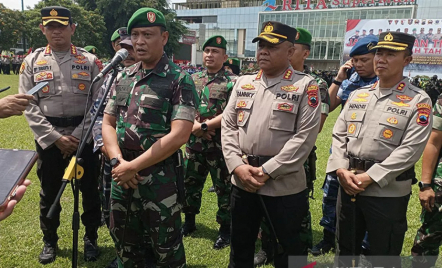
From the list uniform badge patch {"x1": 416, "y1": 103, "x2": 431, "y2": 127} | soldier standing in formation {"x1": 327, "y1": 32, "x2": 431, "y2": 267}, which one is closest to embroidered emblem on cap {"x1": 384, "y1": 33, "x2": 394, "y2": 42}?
soldier standing in formation {"x1": 327, "y1": 32, "x2": 431, "y2": 267}

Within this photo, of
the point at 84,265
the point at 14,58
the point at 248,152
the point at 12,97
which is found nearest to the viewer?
the point at 12,97

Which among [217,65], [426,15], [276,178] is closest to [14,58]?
[217,65]

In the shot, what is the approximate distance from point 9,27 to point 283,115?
36.8m

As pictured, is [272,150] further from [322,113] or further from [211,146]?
[211,146]

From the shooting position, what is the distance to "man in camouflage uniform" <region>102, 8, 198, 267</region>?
2396 mm

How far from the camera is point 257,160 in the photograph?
263cm

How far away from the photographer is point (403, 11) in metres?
45.3

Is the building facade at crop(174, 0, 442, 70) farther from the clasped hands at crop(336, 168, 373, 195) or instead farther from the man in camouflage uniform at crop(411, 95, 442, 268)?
the clasped hands at crop(336, 168, 373, 195)

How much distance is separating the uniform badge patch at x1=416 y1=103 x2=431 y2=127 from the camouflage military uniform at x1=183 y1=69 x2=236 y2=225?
2093mm

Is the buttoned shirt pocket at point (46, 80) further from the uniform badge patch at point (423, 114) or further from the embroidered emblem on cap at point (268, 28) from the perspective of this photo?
the uniform badge patch at point (423, 114)

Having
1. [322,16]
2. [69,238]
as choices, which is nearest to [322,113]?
[69,238]

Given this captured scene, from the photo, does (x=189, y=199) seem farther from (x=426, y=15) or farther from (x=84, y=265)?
(x=426, y=15)

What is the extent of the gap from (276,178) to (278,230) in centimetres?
43

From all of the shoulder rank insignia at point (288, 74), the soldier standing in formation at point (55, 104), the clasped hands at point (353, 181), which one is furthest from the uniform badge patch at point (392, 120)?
the soldier standing in formation at point (55, 104)
